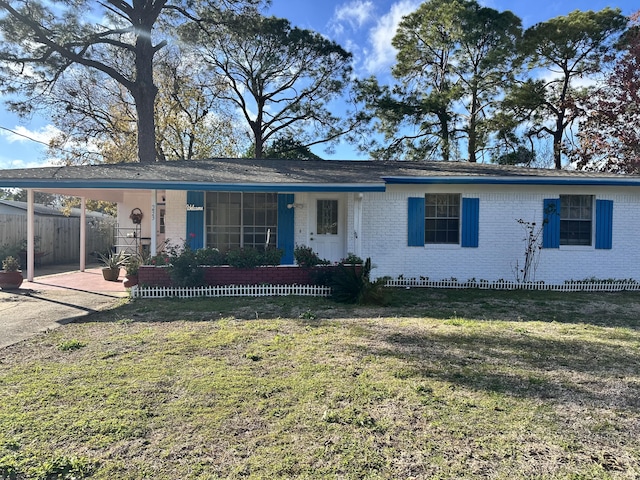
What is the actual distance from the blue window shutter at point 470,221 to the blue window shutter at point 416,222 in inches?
40.8

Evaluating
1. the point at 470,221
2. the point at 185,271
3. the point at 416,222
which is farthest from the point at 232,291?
the point at 470,221

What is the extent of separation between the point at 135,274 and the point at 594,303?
10.0 meters

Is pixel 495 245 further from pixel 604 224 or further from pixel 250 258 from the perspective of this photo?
pixel 250 258

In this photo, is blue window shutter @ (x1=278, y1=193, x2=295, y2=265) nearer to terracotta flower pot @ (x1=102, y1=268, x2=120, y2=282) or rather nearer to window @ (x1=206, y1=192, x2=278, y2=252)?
window @ (x1=206, y1=192, x2=278, y2=252)

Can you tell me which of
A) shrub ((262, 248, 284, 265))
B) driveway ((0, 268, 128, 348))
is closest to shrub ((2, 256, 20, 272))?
driveway ((0, 268, 128, 348))

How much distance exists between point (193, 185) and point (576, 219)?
9441 millimetres

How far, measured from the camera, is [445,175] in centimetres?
978

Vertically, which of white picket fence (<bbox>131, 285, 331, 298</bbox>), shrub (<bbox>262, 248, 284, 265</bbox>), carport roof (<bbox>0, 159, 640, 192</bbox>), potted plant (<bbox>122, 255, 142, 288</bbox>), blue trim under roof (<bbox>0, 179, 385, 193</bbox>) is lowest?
white picket fence (<bbox>131, 285, 331, 298</bbox>)

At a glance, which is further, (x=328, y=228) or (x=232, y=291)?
(x=328, y=228)

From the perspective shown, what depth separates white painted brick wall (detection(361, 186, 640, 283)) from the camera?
9.98 meters

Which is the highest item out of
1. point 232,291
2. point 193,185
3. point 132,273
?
point 193,185

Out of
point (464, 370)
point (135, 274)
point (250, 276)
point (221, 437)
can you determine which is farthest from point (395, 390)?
point (135, 274)

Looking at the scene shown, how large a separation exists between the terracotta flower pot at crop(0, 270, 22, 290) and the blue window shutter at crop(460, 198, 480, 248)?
10576 mm

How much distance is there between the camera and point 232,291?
8.29m
